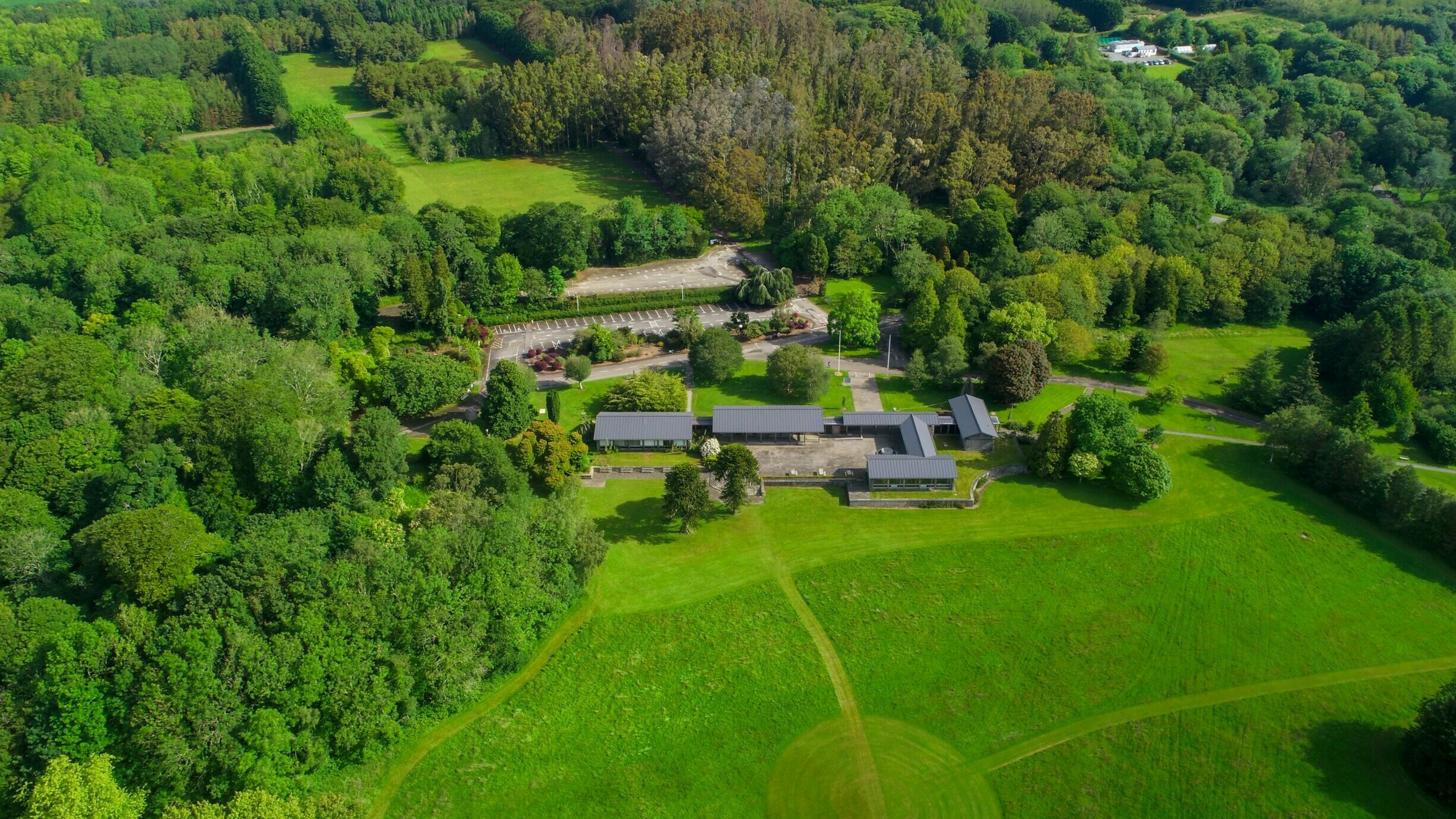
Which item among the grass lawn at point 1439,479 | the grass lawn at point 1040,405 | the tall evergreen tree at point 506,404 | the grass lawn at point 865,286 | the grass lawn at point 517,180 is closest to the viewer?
the grass lawn at point 1439,479

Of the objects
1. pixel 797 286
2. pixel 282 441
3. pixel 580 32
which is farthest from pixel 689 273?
pixel 580 32

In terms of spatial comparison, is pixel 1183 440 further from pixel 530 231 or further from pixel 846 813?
pixel 530 231

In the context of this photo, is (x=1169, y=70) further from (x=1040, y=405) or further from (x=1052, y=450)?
(x=1052, y=450)

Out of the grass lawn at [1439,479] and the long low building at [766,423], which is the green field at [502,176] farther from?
the grass lawn at [1439,479]

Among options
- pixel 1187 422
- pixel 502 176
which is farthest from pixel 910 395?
pixel 502 176

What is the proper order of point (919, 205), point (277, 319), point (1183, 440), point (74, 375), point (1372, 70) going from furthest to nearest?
point (1372, 70), point (919, 205), point (277, 319), point (1183, 440), point (74, 375)

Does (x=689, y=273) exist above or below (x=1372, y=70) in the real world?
below

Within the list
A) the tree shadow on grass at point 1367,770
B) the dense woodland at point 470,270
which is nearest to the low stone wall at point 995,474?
the dense woodland at point 470,270

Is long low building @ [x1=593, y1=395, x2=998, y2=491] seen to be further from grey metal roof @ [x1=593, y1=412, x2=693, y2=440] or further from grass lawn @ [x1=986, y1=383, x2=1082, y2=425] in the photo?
grass lawn @ [x1=986, y1=383, x2=1082, y2=425]
